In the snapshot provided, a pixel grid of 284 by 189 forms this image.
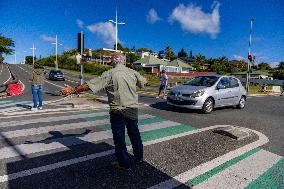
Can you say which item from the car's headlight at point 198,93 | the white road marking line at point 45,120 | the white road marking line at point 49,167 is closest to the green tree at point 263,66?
the car's headlight at point 198,93

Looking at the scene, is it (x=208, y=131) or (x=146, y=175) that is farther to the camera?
(x=208, y=131)

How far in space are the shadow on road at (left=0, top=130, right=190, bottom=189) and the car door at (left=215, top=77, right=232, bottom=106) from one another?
302 inches

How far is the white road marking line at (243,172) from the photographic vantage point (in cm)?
421

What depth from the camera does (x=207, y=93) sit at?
11.5 meters

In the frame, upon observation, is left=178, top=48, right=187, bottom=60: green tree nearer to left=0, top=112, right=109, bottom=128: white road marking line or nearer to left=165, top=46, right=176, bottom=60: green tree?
left=165, top=46, right=176, bottom=60: green tree

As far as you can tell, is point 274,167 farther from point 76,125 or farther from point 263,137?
point 76,125

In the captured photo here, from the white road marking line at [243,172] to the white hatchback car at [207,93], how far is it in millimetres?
5501

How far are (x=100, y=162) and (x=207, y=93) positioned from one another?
24.6 feet

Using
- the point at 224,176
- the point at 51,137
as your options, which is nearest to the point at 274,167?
the point at 224,176

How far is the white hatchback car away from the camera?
1128 centimetres

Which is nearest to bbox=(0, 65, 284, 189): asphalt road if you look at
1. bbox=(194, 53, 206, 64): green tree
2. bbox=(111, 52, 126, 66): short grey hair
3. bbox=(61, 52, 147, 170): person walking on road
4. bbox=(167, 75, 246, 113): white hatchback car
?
bbox=(61, 52, 147, 170): person walking on road

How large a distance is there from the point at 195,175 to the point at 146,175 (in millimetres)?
Result: 798

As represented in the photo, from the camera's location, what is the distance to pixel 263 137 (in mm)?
7402

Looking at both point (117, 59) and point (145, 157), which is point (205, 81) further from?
point (117, 59)
